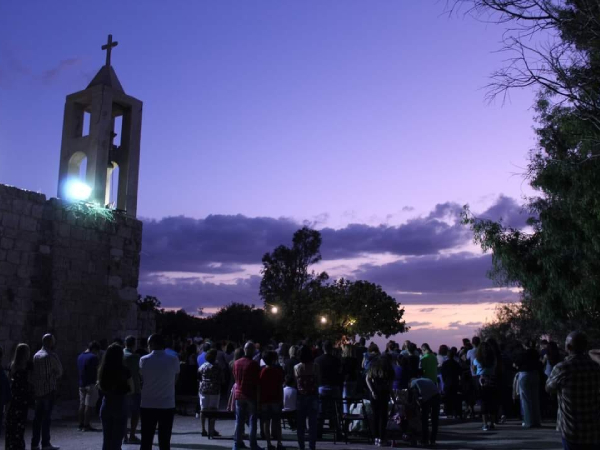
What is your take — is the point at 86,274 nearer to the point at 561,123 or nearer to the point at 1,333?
the point at 1,333

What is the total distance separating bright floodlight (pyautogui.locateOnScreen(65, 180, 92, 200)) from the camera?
15233mm

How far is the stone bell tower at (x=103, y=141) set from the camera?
1558cm

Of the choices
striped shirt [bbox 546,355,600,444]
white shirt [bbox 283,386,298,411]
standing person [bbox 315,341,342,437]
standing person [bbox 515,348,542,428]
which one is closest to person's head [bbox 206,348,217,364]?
white shirt [bbox 283,386,298,411]

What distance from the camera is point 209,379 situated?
10805 mm

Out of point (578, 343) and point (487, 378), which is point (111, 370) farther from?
point (487, 378)

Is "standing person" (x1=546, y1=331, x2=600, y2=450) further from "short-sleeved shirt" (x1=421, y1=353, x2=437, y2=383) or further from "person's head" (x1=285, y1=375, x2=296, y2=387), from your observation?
"short-sleeved shirt" (x1=421, y1=353, x2=437, y2=383)

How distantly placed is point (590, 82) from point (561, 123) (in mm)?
6660

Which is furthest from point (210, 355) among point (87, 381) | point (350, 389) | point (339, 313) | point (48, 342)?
point (339, 313)

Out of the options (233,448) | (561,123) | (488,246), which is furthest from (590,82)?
(488,246)

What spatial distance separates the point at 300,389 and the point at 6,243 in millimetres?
7001

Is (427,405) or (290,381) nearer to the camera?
(427,405)

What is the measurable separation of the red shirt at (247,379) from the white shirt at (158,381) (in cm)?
181

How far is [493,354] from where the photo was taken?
11.7 metres

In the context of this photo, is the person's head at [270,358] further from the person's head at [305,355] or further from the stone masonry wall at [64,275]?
the stone masonry wall at [64,275]
